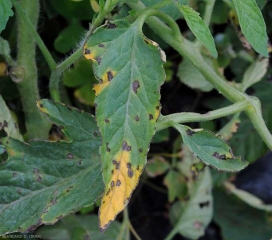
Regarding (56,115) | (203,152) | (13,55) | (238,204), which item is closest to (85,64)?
(13,55)

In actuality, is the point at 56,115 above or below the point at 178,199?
above

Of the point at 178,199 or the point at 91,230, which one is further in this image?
the point at 178,199

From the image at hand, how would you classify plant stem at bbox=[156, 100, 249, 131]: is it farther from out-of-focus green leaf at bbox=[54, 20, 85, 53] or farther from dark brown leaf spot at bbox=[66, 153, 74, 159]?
out-of-focus green leaf at bbox=[54, 20, 85, 53]

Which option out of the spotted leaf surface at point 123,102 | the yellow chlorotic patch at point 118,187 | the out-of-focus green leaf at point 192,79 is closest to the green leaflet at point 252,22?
the spotted leaf surface at point 123,102

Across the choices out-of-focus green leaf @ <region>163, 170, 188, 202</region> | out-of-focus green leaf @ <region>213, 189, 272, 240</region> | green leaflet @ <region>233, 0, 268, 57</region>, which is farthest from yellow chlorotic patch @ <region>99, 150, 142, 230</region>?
out-of-focus green leaf @ <region>213, 189, 272, 240</region>

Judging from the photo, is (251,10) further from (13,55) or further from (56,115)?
(13,55)

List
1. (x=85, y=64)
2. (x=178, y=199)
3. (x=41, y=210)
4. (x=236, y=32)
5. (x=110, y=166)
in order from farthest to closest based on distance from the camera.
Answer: (x=178, y=199) → (x=236, y=32) → (x=85, y=64) → (x=41, y=210) → (x=110, y=166)
